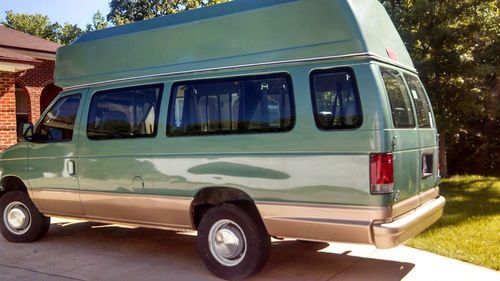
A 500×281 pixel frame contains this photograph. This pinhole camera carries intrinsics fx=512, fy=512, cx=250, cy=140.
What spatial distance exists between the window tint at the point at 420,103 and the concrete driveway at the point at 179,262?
59.7 inches

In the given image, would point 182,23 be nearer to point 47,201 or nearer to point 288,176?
point 288,176

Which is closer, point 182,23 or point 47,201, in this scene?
point 182,23

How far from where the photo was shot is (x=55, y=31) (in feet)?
171

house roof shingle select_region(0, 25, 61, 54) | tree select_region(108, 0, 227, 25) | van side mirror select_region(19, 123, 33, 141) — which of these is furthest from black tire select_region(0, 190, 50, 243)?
tree select_region(108, 0, 227, 25)

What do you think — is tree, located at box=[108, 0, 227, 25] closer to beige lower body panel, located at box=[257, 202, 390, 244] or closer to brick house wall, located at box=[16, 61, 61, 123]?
brick house wall, located at box=[16, 61, 61, 123]

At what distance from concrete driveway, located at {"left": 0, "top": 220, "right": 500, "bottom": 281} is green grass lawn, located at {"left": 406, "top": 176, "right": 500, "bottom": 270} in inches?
9.9

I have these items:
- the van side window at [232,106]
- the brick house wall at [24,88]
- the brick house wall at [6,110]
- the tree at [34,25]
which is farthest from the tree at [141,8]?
the van side window at [232,106]

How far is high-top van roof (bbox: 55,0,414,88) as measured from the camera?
4.34m

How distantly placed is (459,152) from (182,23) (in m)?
13.2

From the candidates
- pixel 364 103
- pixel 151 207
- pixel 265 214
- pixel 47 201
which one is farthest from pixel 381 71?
pixel 47 201

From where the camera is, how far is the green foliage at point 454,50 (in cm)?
1109

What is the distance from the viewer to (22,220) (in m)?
6.64

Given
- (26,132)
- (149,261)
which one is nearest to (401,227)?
(149,261)

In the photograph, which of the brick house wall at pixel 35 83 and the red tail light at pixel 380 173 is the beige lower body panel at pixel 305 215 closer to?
the red tail light at pixel 380 173
